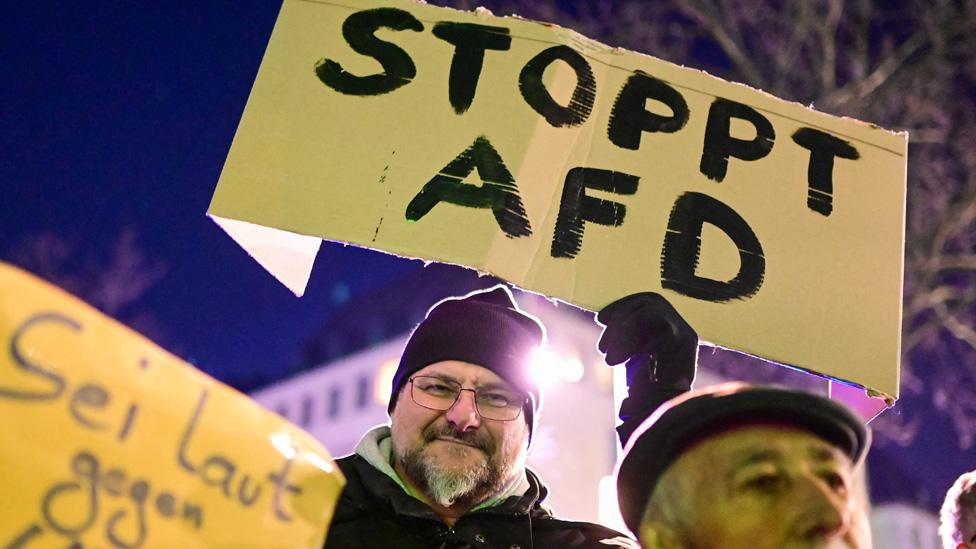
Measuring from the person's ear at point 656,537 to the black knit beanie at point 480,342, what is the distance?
1.12 metres

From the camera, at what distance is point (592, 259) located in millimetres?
Answer: 2322

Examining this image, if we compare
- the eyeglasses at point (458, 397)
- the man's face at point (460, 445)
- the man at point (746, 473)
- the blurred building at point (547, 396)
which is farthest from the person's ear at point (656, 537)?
the blurred building at point (547, 396)

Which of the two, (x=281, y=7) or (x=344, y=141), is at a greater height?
(x=281, y=7)

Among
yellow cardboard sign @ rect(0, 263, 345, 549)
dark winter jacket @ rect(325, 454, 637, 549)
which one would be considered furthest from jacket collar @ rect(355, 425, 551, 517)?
Result: yellow cardboard sign @ rect(0, 263, 345, 549)

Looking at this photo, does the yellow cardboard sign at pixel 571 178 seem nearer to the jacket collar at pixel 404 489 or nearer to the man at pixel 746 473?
the jacket collar at pixel 404 489

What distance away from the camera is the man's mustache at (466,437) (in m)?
2.38

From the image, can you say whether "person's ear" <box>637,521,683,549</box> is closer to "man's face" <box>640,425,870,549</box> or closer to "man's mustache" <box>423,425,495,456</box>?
"man's face" <box>640,425,870,549</box>

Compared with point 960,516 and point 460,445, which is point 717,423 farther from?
point 960,516

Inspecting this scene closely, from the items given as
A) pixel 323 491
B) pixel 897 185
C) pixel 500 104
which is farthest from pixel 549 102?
pixel 323 491

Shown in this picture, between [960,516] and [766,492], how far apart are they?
1977 mm

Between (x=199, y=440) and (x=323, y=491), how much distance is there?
258mm

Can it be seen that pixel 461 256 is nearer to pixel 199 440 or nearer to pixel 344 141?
pixel 344 141

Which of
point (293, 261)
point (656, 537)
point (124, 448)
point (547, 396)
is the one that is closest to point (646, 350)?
point (656, 537)

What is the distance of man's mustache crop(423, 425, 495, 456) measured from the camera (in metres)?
2.38
